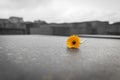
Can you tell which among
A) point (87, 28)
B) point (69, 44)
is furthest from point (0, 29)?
point (69, 44)

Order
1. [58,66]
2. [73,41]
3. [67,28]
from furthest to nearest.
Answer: [67,28] → [73,41] → [58,66]

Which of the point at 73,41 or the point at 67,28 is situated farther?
the point at 67,28

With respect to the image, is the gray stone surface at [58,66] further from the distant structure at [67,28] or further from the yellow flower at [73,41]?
the distant structure at [67,28]

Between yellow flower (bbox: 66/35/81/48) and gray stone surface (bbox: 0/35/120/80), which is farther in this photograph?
yellow flower (bbox: 66/35/81/48)

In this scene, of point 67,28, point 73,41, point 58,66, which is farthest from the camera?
point 67,28

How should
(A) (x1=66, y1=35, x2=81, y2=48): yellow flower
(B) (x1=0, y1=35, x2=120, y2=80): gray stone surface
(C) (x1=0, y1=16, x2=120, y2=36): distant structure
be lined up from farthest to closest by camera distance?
(C) (x1=0, y1=16, x2=120, y2=36): distant structure → (A) (x1=66, y1=35, x2=81, y2=48): yellow flower → (B) (x1=0, y1=35, x2=120, y2=80): gray stone surface

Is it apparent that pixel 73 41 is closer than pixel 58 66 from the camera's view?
No

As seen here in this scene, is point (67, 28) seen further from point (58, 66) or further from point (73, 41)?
point (58, 66)

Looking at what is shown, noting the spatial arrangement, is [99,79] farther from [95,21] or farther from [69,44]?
[95,21]

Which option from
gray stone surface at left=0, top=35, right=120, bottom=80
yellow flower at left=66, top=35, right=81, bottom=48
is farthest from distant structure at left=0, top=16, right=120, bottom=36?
gray stone surface at left=0, top=35, right=120, bottom=80

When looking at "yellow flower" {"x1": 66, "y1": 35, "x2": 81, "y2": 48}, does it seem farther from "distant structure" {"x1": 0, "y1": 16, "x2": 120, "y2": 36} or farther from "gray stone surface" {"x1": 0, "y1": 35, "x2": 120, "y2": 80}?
"distant structure" {"x1": 0, "y1": 16, "x2": 120, "y2": 36}

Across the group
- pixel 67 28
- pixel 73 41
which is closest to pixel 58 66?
pixel 73 41

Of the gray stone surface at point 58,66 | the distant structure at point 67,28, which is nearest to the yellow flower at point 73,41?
the gray stone surface at point 58,66
